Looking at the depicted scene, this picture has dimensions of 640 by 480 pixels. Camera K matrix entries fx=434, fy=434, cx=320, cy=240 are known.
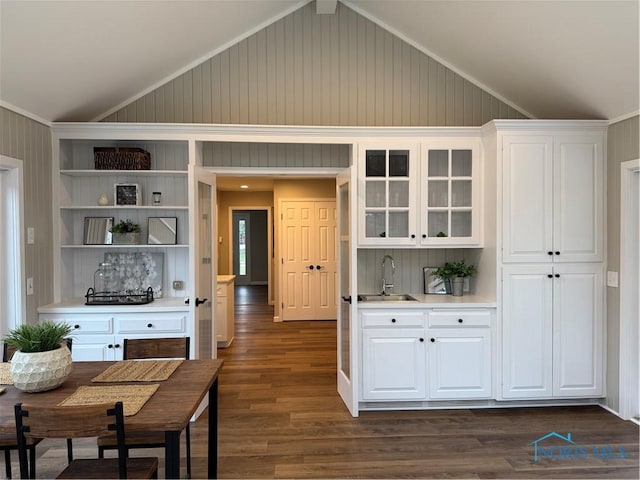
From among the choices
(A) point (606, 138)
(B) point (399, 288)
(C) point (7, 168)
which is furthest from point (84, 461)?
(A) point (606, 138)

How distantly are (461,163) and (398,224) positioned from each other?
0.77 metres

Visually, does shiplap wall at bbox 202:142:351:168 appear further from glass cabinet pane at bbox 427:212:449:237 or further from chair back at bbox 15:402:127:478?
chair back at bbox 15:402:127:478

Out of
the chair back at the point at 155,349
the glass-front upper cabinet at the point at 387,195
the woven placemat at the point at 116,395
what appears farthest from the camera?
the glass-front upper cabinet at the point at 387,195

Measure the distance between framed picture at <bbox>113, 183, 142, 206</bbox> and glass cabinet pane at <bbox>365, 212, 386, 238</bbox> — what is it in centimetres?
203

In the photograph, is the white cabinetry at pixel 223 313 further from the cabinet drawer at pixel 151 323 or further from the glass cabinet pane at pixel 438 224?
the glass cabinet pane at pixel 438 224

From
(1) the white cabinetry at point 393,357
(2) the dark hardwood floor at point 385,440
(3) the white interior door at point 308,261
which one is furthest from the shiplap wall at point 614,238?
(3) the white interior door at point 308,261

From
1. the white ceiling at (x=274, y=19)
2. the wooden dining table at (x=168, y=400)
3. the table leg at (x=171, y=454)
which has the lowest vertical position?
the table leg at (x=171, y=454)

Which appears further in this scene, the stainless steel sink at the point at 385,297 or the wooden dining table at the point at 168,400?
the stainless steel sink at the point at 385,297

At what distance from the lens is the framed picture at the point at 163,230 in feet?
12.9

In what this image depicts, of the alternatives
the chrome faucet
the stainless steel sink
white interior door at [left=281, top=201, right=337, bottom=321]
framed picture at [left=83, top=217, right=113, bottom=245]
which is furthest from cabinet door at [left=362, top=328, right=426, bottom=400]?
white interior door at [left=281, top=201, right=337, bottom=321]

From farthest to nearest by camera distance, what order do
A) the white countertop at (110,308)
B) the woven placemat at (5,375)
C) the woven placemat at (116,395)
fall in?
1. the white countertop at (110,308)
2. the woven placemat at (5,375)
3. the woven placemat at (116,395)

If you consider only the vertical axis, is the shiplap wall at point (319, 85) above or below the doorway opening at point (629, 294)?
above

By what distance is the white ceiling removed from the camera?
2701 millimetres

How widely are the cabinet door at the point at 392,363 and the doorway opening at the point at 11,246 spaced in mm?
2663
